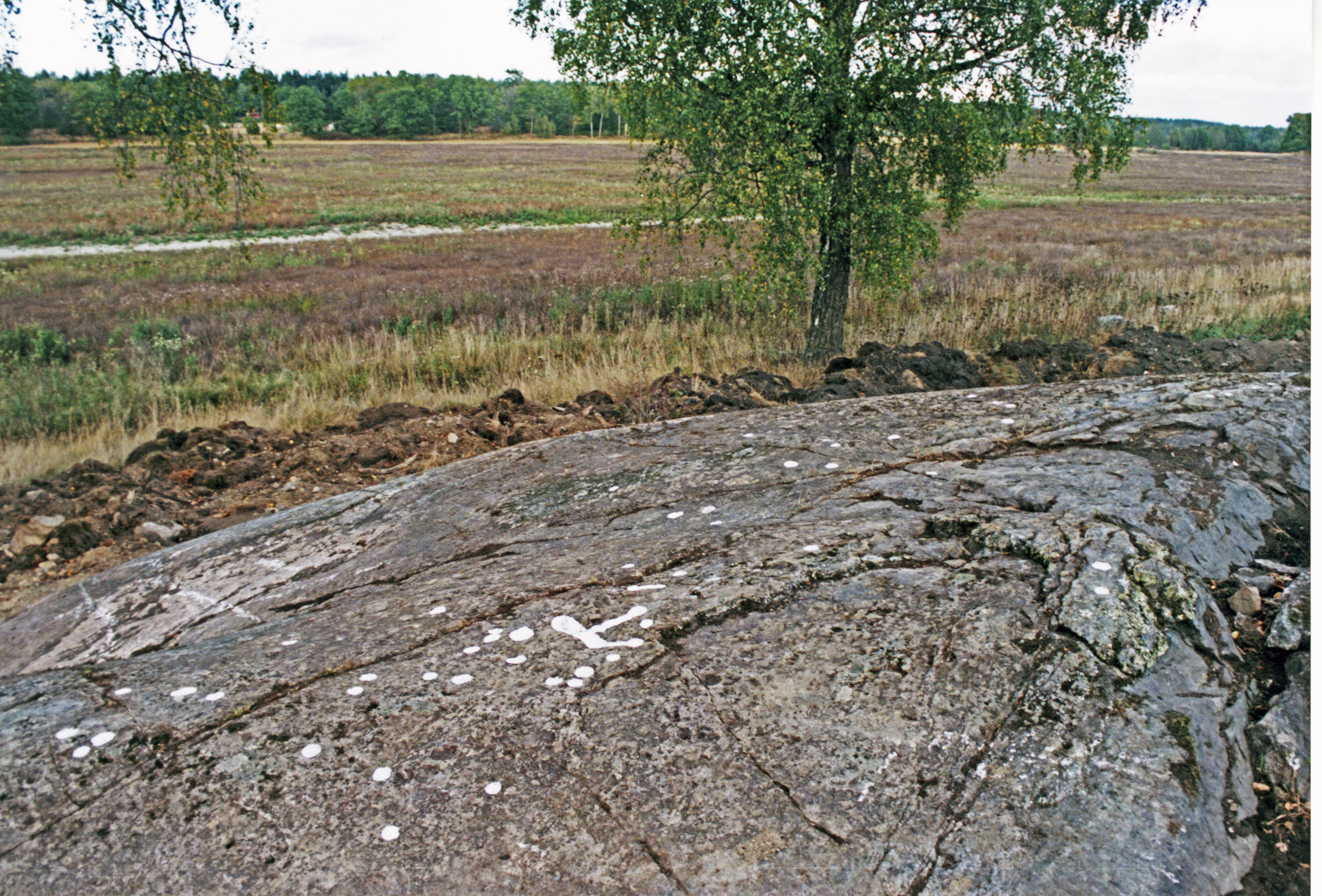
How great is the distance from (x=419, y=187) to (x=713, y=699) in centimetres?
4956

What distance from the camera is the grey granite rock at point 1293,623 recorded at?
255cm

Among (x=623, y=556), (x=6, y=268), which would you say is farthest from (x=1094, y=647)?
(x=6, y=268)

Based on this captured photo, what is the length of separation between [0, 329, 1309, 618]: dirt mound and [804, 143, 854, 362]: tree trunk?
5.20ft


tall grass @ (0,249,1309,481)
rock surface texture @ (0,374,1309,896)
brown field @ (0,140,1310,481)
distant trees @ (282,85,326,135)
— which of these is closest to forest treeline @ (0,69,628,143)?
distant trees @ (282,85,326,135)

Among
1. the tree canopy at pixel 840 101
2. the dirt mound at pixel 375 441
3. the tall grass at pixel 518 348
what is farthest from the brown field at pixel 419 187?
the dirt mound at pixel 375 441

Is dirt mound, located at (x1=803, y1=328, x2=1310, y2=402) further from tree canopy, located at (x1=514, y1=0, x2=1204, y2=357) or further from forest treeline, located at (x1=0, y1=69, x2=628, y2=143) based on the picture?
forest treeline, located at (x1=0, y1=69, x2=628, y2=143)

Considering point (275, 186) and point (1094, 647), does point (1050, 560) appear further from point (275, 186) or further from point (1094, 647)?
point (275, 186)

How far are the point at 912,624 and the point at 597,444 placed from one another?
2846mm

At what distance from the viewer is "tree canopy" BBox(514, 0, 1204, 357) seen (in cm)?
806

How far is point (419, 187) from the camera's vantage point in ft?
156

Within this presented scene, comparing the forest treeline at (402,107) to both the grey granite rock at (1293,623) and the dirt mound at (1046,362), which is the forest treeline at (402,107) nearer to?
the dirt mound at (1046,362)

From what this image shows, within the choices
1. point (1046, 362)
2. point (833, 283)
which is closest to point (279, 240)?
point (833, 283)

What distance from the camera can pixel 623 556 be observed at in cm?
350

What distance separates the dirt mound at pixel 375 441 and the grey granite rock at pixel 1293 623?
3971 millimetres
